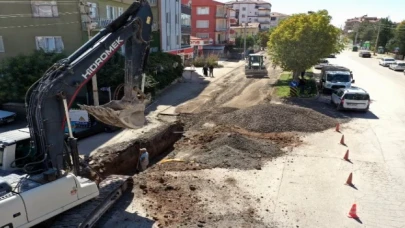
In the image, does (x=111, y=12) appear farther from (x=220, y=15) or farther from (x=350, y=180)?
(x=220, y=15)

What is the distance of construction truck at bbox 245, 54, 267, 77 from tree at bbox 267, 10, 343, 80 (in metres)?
8.50

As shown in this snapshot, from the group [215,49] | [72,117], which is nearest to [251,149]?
[72,117]

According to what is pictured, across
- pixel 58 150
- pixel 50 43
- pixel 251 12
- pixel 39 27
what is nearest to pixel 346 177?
pixel 58 150

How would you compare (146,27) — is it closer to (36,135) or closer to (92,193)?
(36,135)

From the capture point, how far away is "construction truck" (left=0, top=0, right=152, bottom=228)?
23.0 feet

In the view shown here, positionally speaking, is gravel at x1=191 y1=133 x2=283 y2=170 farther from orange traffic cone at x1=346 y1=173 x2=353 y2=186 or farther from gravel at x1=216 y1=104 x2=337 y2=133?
orange traffic cone at x1=346 y1=173 x2=353 y2=186

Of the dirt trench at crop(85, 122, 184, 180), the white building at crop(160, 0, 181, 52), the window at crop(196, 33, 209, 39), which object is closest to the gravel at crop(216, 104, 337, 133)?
the dirt trench at crop(85, 122, 184, 180)

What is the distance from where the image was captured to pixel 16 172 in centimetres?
768

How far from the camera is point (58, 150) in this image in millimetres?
8266

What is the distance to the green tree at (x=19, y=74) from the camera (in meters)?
19.8

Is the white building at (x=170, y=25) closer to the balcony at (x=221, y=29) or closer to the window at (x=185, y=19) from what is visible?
the window at (x=185, y=19)

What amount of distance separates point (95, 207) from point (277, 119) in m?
12.6

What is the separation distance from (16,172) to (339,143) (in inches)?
546

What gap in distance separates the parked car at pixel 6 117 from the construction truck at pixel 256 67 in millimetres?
24251
